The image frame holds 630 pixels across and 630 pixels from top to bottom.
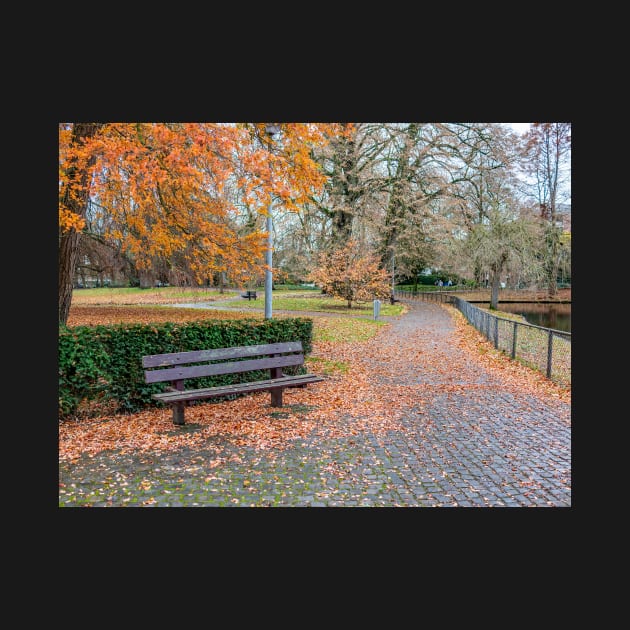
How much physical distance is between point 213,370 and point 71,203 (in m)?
4.02

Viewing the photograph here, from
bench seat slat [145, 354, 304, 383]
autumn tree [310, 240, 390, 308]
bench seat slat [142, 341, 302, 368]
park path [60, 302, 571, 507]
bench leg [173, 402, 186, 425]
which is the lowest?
park path [60, 302, 571, 507]

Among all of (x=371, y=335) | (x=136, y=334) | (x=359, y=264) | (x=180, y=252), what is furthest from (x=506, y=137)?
(x=136, y=334)

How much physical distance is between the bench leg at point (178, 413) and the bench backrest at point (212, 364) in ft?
1.14

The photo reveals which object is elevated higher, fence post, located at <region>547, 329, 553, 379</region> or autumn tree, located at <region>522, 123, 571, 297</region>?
autumn tree, located at <region>522, 123, 571, 297</region>

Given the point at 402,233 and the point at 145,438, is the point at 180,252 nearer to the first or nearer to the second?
the point at 145,438

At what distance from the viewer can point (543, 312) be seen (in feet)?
104

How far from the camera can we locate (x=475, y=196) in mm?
31375

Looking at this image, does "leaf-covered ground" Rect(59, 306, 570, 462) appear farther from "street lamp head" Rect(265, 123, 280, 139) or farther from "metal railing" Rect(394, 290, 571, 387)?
"street lamp head" Rect(265, 123, 280, 139)

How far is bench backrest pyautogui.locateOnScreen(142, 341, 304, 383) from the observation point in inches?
255

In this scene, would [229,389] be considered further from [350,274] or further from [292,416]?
[350,274]

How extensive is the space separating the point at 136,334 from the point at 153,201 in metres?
5.00

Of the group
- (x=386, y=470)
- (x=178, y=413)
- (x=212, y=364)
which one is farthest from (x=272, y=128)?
(x=386, y=470)

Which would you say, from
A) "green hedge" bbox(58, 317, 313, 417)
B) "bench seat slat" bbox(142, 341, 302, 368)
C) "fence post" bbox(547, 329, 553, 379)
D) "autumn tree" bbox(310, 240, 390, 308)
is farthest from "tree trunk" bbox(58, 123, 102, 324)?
"autumn tree" bbox(310, 240, 390, 308)

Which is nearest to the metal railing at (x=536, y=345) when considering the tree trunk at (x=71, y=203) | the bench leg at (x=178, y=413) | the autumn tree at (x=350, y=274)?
the bench leg at (x=178, y=413)
